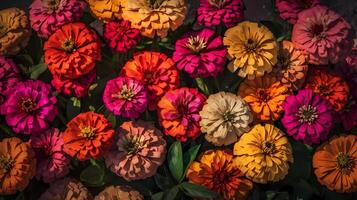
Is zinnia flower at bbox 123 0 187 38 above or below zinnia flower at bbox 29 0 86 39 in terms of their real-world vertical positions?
above

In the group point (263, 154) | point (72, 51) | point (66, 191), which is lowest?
point (66, 191)

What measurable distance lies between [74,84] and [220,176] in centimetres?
31

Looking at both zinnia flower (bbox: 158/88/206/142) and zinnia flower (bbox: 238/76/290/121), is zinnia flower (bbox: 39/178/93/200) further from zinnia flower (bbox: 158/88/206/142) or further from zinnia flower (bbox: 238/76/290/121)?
zinnia flower (bbox: 238/76/290/121)

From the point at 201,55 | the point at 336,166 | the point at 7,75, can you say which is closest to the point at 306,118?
the point at 336,166

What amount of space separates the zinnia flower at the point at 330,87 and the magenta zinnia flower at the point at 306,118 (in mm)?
35

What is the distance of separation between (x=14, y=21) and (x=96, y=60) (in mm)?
178

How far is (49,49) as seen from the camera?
990 millimetres

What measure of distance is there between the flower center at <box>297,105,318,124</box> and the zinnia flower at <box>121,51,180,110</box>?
0.23 meters

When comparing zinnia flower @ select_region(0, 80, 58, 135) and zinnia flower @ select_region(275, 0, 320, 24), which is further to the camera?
zinnia flower @ select_region(275, 0, 320, 24)

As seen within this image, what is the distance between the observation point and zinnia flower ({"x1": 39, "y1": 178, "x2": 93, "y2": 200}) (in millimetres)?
973

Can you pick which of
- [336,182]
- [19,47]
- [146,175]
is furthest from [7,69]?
[336,182]

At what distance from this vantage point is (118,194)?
973 mm

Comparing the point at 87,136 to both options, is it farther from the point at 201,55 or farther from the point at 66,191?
the point at 201,55

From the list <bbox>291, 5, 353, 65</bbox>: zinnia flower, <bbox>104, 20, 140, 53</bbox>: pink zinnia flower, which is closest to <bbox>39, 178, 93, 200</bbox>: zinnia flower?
<bbox>104, 20, 140, 53</bbox>: pink zinnia flower
